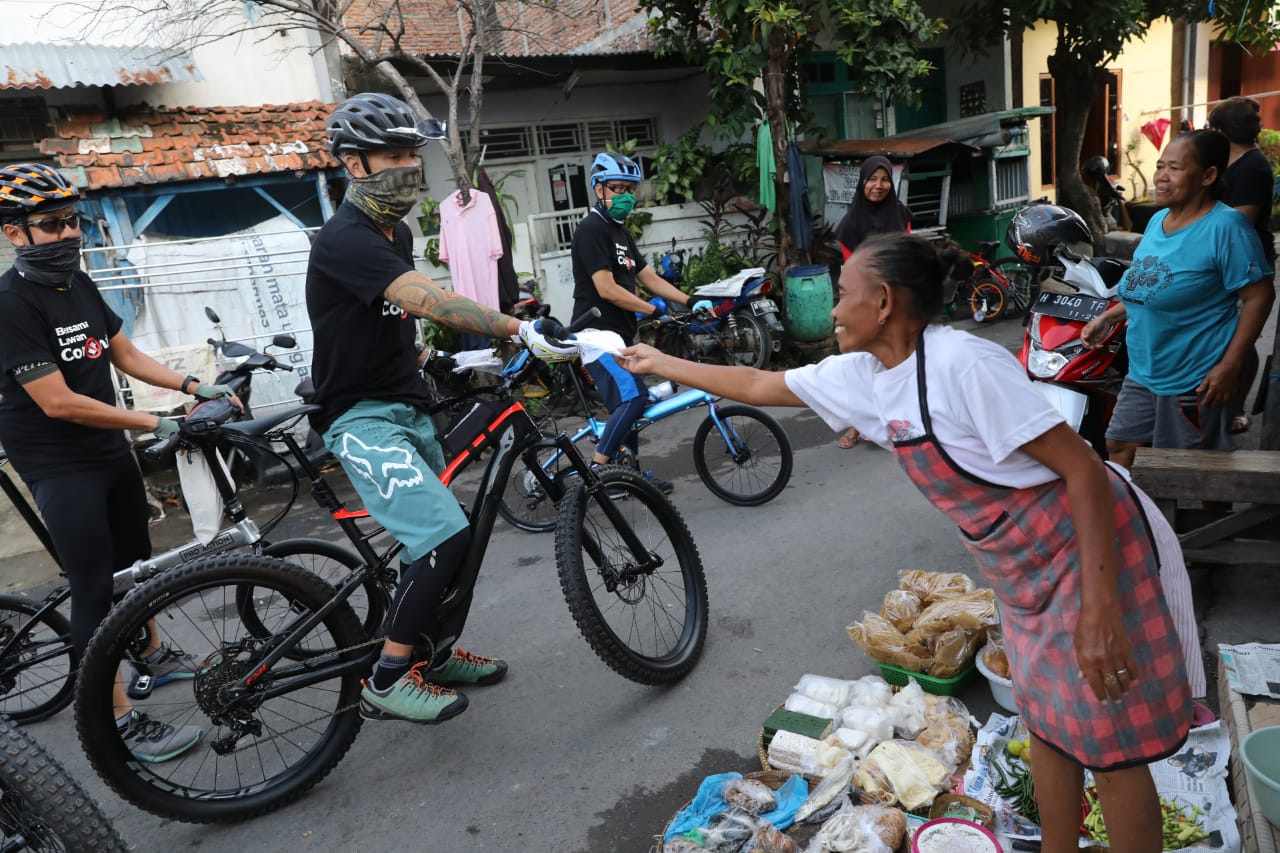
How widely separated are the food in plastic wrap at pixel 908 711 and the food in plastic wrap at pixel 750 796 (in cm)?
53

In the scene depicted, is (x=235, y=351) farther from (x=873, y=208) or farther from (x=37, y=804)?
(x=873, y=208)

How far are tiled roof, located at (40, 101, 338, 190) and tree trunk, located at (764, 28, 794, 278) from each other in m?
Answer: 4.20

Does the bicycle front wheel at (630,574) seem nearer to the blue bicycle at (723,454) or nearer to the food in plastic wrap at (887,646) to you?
the food in plastic wrap at (887,646)

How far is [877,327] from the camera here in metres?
1.82

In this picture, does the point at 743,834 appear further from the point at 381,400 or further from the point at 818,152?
the point at 818,152

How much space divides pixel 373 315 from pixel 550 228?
279 inches

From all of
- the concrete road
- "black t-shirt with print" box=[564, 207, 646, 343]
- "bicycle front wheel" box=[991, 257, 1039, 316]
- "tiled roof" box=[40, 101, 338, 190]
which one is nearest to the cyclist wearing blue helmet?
"black t-shirt with print" box=[564, 207, 646, 343]

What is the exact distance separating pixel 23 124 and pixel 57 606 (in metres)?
5.76

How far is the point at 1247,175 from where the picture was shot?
4164 millimetres

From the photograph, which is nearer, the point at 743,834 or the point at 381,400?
the point at 743,834

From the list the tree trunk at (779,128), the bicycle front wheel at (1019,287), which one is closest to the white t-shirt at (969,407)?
the tree trunk at (779,128)

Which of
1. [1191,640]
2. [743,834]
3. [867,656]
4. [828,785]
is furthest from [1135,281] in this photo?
[743,834]

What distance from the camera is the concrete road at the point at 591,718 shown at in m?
2.75

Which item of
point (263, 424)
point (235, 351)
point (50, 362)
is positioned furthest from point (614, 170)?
point (50, 362)
